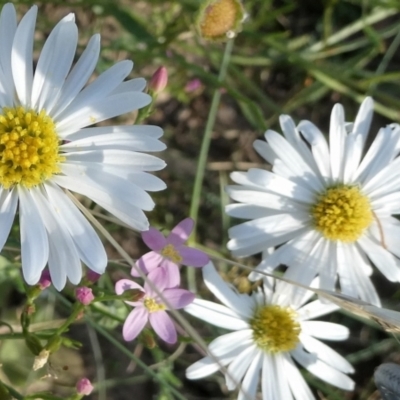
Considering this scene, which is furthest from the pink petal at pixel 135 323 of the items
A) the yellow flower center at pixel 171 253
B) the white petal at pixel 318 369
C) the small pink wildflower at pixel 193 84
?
the small pink wildflower at pixel 193 84

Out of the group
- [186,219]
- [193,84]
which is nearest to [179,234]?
[186,219]

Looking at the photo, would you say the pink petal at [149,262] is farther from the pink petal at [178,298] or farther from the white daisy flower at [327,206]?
the white daisy flower at [327,206]

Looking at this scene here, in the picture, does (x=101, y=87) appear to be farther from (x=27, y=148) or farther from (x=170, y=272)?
(x=170, y=272)

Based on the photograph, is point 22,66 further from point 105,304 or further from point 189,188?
point 189,188

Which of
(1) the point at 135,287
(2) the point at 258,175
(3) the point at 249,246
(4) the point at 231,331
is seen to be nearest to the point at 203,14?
(2) the point at 258,175

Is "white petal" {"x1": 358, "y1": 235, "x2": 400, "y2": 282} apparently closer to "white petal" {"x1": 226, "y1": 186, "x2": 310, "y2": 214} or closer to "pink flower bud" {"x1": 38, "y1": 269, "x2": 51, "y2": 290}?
"white petal" {"x1": 226, "y1": 186, "x2": 310, "y2": 214}
